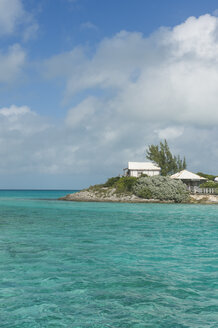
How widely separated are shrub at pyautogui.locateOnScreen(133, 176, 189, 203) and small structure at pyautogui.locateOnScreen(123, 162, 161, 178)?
38.6 feet

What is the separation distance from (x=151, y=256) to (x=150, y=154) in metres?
73.6

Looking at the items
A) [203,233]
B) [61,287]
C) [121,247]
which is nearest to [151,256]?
[121,247]

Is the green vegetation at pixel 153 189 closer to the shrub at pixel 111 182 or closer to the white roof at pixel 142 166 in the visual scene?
the shrub at pixel 111 182

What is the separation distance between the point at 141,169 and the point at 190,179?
1334cm

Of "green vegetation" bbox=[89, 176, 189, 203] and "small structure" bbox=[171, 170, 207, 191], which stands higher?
"small structure" bbox=[171, 170, 207, 191]

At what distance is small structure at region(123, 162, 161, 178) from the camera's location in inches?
3002

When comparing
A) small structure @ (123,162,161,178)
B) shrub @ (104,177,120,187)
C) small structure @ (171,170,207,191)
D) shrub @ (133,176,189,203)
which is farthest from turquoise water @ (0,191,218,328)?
small structure @ (123,162,161,178)

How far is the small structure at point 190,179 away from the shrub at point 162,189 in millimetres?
4652

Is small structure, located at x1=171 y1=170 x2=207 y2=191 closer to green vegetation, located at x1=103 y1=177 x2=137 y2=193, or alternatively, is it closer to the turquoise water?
green vegetation, located at x1=103 y1=177 x2=137 y2=193


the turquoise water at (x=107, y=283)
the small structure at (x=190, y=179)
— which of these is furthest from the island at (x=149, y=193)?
the turquoise water at (x=107, y=283)

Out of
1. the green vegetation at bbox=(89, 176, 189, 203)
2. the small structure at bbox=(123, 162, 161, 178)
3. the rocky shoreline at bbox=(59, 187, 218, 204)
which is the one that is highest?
the small structure at bbox=(123, 162, 161, 178)

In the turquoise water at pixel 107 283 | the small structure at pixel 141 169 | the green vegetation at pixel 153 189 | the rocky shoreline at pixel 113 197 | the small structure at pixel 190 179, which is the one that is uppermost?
the small structure at pixel 141 169

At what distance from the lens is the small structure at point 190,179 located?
6719 cm

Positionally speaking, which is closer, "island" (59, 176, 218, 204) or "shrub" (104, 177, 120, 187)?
"island" (59, 176, 218, 204)
